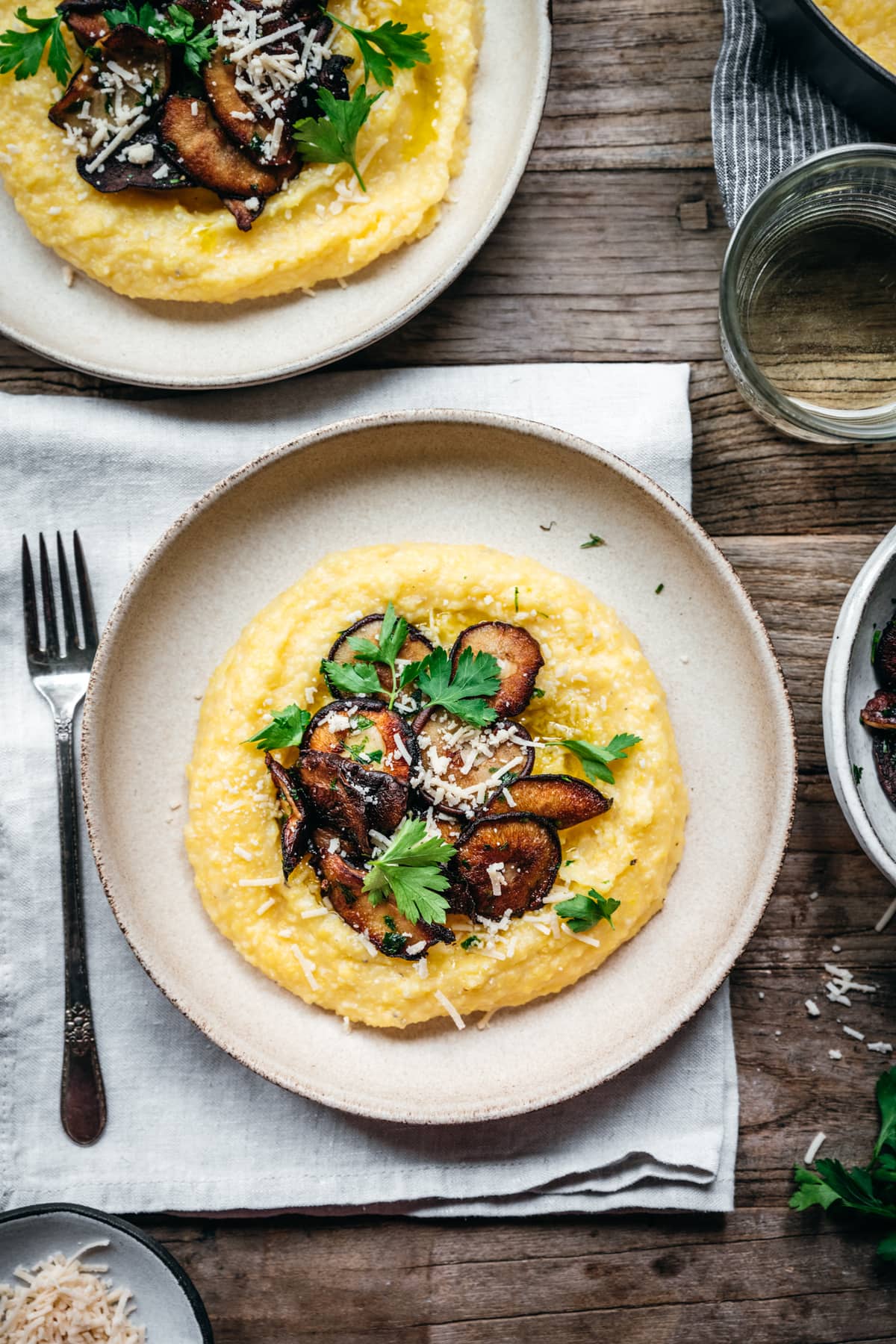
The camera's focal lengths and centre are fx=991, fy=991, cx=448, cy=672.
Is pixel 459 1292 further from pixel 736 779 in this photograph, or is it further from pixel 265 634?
pixel 265 634

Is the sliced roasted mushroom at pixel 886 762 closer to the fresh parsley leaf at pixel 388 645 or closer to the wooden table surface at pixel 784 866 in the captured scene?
the wooden table surface at pixel 784 866

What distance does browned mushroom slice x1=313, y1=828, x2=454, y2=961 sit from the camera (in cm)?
289

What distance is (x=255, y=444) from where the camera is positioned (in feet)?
11.0

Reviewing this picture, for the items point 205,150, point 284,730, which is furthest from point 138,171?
point 284,730

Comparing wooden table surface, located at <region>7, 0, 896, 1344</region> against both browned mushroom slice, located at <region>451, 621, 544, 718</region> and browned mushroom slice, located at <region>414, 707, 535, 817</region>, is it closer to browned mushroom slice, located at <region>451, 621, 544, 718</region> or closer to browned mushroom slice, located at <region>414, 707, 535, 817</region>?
browned mushroom slice, located at <region>451, 621, 544, 718</region>

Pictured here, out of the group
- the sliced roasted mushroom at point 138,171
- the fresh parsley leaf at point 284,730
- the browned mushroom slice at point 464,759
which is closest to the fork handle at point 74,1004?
the fresh parsley leaf at point 284,730

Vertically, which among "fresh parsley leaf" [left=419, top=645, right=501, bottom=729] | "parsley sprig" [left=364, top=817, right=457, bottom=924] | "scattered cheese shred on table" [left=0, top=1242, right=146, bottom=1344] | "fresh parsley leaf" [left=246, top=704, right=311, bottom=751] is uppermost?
"fresh parsley leaf" [left=419, top=645, right=501, bottom=729]

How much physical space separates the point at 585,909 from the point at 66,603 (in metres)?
1.93

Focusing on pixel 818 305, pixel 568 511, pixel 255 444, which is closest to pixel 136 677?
pixel 255 444

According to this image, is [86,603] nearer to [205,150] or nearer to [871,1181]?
[205,150]

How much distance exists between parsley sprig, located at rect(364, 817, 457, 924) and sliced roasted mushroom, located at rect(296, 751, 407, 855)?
0.07m

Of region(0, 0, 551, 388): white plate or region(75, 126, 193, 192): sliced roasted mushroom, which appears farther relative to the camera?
region(0, 0, 551, 388): white plate

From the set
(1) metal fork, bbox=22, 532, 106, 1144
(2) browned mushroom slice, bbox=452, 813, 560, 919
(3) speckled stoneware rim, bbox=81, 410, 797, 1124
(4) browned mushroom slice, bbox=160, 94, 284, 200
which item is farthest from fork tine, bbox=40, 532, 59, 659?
(2) browned mushroom slice, bbox=452, 813, 560, 919

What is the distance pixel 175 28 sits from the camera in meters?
3.03
